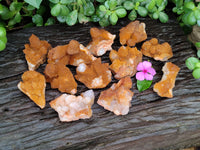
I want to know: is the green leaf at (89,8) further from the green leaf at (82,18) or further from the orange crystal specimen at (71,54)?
the orange crystal specimen at (71,54)

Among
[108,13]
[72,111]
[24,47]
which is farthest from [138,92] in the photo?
[24,47]

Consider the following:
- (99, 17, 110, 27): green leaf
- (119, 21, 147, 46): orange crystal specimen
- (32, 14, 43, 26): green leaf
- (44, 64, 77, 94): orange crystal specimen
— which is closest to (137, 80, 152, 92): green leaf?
(119, 21, 147, 46): orange crystal specimen

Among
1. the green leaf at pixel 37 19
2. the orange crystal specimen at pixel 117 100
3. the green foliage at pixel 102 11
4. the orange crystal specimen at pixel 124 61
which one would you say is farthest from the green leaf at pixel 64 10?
the orange crystal specimen at pixel 117 100

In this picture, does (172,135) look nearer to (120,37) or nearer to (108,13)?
(120,37)

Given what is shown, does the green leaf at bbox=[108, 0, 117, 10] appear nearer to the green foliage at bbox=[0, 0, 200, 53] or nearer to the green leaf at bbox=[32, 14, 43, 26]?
the green foliage at bbox=[0, 0, 200, 53]

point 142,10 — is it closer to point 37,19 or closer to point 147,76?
point 147,76
